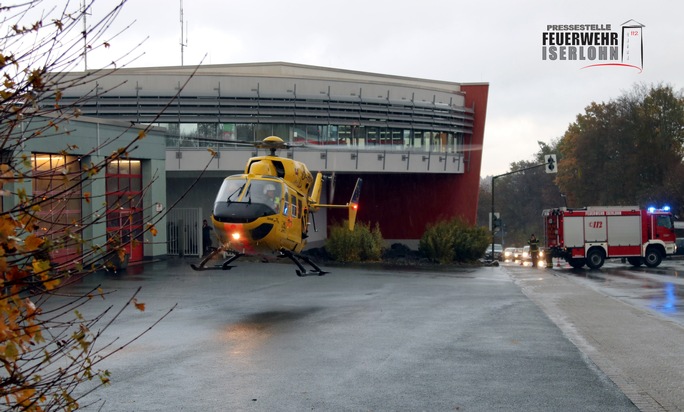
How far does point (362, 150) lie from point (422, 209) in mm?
8867

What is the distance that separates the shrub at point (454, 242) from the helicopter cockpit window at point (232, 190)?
20.3 meters

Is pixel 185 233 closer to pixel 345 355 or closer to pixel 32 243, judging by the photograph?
pixel 345 355

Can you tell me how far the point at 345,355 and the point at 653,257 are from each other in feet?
92.4

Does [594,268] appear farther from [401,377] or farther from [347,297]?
[401,377]

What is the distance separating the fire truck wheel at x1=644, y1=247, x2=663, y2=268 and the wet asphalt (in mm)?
17542

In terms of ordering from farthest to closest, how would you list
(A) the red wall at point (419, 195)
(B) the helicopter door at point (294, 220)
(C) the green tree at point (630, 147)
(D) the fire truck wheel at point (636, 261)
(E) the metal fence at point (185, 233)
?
(C) the green tree at point (630, 147), (A) the red wall at point (419, 195), (D) the fire truck wheel at point (636, 261), (E) the metal fence at point (185, 233), (B) the helicopter door at point (294, 220)

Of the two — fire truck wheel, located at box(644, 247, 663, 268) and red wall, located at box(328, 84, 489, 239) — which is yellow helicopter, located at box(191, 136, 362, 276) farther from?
red wall, located at box(328, 84, 489, 239)

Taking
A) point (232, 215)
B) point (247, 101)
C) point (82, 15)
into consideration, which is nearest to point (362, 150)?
point (247, 101)

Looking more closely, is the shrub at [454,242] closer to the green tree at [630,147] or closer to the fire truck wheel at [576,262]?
the fire truck wheel at [576,262]

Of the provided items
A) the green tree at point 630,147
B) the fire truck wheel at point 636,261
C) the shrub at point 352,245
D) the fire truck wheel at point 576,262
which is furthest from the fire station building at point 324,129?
the green tree at point 630,147

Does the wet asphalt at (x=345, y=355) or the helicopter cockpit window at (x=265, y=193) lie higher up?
the helicopter cockpit window at (x=265, y=193)

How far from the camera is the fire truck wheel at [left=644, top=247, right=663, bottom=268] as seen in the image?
35562 mm

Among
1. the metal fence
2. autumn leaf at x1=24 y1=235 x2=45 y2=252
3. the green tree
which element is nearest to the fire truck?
the metal fence

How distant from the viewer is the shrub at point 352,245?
116 ft
